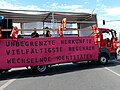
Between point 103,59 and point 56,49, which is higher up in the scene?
point 56,49

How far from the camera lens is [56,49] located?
14359 millimetres

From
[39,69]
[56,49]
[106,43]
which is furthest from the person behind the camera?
[106,43]

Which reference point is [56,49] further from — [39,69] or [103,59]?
[103,59]

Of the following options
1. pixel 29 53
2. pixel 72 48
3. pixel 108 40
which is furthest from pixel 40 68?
pixel 108 40

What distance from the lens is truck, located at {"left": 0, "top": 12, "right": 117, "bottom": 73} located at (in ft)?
42.8

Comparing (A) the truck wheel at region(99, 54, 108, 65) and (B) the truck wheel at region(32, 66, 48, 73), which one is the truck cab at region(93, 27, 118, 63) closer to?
(A) the truck wheel at region(99, 54, 108, 65)

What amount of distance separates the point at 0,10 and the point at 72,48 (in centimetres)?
460

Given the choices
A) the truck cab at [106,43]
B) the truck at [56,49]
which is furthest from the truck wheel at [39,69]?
the truck cab at [106,43]

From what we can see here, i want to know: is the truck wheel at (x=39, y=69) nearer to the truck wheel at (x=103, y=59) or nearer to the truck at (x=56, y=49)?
the truck at (x=56, y=49)

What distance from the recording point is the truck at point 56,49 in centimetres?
1304

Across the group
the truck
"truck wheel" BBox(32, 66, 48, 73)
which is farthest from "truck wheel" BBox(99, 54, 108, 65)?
"truck wheel" BBox(32, 66, 48, 73)

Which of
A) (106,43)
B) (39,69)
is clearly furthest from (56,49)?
(106,43)

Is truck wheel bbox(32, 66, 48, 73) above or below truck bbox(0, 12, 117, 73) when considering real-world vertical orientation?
below

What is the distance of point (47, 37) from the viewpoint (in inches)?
558
